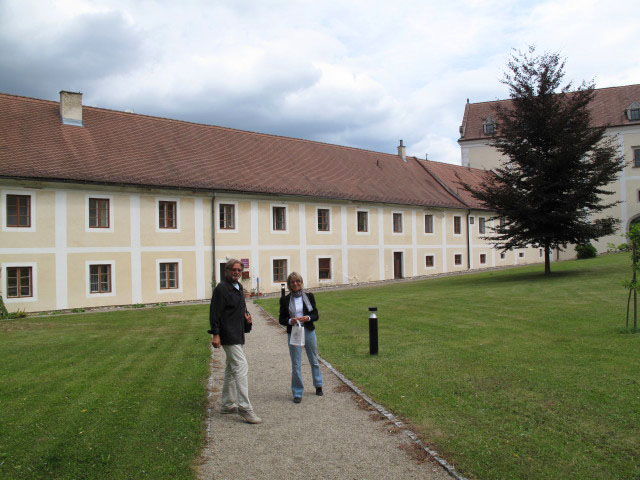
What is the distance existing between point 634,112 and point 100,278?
44128mm

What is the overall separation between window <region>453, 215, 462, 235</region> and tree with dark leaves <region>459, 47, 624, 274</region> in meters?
13.8

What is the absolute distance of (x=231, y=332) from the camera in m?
6.55

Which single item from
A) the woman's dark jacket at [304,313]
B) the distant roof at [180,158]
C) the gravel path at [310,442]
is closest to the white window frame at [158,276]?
the distant roof at [180,158]

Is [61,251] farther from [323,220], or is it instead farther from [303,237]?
[323,220]

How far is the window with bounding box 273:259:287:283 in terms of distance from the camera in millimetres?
28703

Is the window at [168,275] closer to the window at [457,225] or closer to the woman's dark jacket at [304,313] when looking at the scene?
A: the woman's dark jacket at [304,313]

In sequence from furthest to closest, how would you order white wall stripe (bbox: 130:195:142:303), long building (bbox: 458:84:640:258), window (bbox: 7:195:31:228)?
long building (bbox: 458:84:640:258), white wall stripe (bbox: 130:195:142:303), window (bbox: 7:195:31:228)

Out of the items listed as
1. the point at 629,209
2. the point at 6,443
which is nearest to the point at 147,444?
the point at 6,443

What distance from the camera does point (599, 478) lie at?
4.45 metres

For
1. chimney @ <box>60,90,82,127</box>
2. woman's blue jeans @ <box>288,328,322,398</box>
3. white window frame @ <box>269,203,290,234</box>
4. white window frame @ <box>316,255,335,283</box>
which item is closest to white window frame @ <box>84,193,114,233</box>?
chimney @ <box>60,90,82,127</box>

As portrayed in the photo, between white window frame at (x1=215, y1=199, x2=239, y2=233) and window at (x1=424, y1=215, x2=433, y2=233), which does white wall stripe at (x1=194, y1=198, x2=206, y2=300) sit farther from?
window at (x1=424, y1=215, x2=433, y2=233)

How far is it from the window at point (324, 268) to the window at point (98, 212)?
39.4 feet

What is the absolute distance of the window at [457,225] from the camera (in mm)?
38953

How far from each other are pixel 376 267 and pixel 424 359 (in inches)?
960
